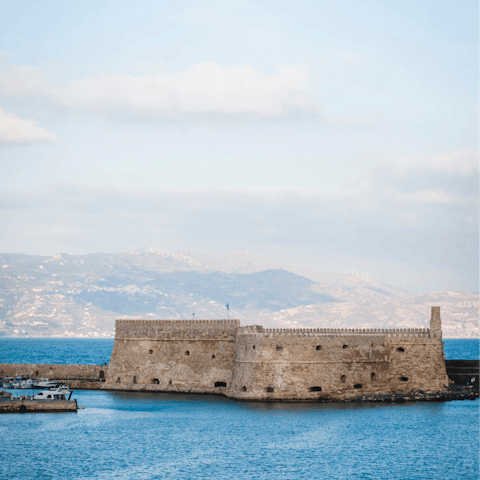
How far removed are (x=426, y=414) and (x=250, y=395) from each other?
13.3 meters

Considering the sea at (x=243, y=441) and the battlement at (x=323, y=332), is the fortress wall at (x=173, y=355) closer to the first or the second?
the sea at (x=243, y=441)

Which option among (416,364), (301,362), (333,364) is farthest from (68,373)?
(416,364)

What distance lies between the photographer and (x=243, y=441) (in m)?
48.1

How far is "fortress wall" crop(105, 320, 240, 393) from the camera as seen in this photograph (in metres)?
64.8

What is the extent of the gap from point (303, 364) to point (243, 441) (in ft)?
41.0

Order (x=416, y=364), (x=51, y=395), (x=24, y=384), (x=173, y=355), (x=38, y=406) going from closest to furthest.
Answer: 1. (x=38, y=406)
2. (x=416, y=364)
3. (x=51, y=395)
4. (x=173, y=355)
5. (x=24, y=384)

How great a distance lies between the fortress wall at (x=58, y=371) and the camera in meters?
75.1

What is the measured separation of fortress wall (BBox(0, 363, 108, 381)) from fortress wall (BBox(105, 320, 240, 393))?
4953 mm

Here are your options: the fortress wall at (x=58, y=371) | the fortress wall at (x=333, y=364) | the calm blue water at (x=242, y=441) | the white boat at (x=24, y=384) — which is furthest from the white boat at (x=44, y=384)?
the fortress wall at (x=333, y=364)

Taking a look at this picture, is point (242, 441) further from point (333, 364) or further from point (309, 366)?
point (333, 364)

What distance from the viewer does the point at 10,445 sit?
4709cm

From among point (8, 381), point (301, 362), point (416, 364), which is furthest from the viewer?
point (8, 381)

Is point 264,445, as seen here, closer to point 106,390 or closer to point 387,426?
point 387,426

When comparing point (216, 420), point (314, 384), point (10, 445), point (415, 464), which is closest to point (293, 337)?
point (314, 384)
